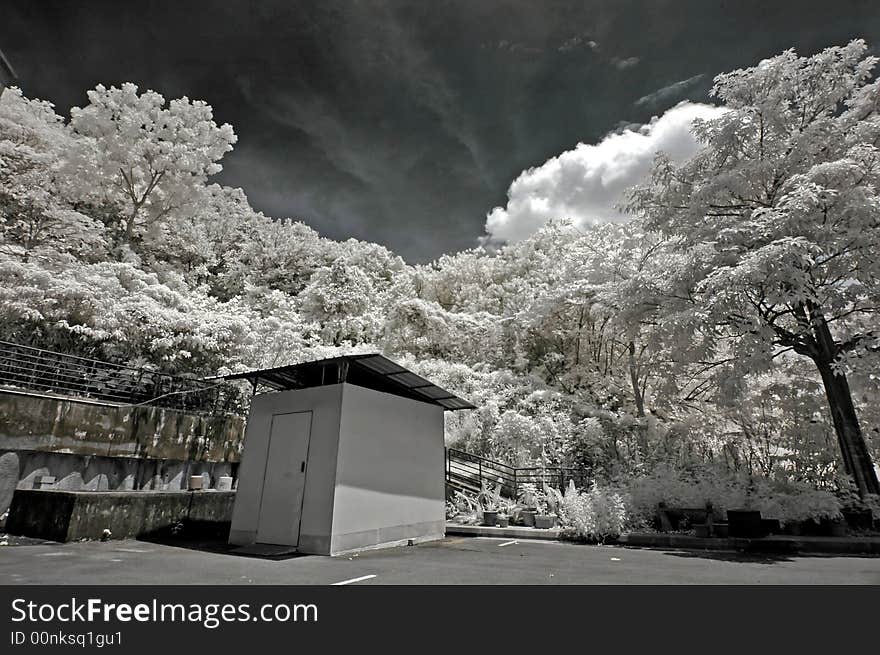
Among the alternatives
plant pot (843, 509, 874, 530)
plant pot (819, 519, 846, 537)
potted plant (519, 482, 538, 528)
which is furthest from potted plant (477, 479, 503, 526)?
plant pot (843, 509, 874, 530)

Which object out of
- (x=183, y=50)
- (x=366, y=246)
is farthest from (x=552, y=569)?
(x=366, y=246)

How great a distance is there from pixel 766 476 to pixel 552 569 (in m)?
7.95

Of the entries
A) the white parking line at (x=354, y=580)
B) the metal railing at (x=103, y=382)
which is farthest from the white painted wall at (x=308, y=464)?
the metal railing at (x=103, y=382)

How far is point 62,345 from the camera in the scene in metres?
15.6

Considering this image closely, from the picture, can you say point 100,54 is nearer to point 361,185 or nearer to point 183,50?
point 183,50

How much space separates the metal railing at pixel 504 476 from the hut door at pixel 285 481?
21.6 feet

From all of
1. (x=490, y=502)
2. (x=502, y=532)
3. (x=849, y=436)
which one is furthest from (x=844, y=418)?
(x=490, y=502)

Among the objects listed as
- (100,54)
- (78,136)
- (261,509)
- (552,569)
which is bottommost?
(552,569)

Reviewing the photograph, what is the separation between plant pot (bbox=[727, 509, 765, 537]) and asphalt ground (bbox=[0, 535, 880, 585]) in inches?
→ 40.3

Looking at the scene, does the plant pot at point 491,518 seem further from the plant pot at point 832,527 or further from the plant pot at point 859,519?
the plant pot at point 859,519

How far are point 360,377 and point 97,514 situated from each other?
550 centimetres

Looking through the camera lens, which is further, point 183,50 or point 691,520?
point 183,50

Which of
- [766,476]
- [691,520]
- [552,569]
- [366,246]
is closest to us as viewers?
[552,569]

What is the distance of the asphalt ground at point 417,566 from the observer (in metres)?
5.20
